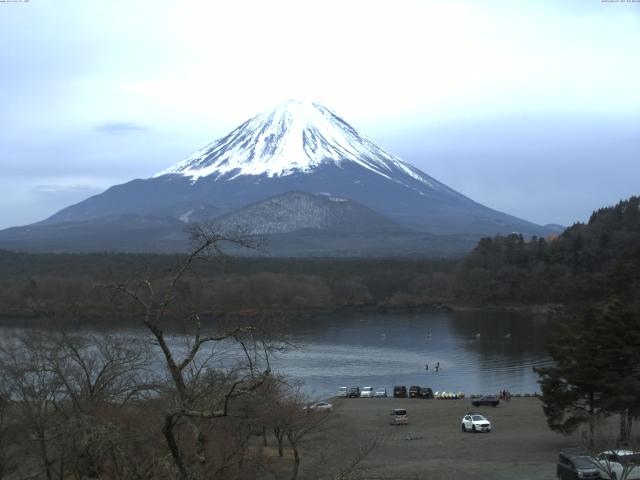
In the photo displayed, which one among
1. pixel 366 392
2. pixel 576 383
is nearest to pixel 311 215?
pixel 366 392

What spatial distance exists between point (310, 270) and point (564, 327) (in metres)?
45.2

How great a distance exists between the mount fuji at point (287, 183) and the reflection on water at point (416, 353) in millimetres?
93731

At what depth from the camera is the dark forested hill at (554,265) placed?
4938 centimetres

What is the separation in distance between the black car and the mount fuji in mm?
124460

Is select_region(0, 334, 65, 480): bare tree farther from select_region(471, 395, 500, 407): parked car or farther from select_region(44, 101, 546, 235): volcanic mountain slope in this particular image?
select_region(44, 101, 546, 235): volcanic mountain slope

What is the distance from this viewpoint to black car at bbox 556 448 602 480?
903 cm

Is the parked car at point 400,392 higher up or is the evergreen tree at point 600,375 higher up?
the evergreen tree at point 600,375

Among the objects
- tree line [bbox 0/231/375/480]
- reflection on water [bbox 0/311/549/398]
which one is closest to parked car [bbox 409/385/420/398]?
reflection on water [bbox 0/311/549/398]

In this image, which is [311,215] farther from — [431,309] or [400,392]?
[400,392]

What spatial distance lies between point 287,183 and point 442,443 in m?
140

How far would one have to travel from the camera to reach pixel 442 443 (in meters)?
15.1

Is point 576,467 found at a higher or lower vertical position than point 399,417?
higher

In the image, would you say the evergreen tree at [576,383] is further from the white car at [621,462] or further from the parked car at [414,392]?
the parked car at [414,392]

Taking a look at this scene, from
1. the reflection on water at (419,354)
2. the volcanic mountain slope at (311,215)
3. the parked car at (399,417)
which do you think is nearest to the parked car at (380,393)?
the reflection on water at (419,354)
